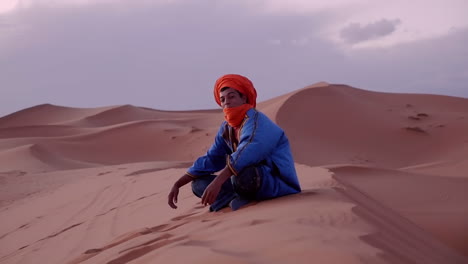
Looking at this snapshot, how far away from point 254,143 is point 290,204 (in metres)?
0.46

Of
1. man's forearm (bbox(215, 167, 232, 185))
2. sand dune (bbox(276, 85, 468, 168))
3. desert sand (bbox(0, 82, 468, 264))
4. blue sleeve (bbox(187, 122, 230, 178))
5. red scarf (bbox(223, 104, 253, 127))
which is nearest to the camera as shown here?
desert sand (bbox(0, 82, 468, 264))

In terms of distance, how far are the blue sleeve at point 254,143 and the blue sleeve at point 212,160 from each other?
514 mm

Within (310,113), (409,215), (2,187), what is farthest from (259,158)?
(310,113)

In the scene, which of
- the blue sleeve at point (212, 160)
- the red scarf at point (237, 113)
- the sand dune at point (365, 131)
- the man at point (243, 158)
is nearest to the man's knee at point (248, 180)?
the man at point (243, 158)

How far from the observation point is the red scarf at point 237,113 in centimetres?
356

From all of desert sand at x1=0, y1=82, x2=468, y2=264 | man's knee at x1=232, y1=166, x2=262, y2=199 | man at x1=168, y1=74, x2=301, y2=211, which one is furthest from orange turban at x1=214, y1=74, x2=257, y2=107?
desert sand at x1=0, y1=82, x2=468, y2=264

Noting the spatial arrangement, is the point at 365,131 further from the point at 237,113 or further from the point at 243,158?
the point at 243,158

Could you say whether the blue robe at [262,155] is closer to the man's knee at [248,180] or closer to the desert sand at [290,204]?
the man's knee at [248,180]

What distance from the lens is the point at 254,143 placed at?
131 inches

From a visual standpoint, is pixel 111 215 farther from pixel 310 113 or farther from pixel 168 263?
pixel 310 113

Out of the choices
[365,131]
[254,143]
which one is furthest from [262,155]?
[365,131]

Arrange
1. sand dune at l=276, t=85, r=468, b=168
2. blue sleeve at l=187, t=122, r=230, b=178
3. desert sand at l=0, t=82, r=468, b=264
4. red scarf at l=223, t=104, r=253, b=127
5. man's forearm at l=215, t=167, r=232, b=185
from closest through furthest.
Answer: desert sand at l=0, t=82, r=468, b=264
man's forearm at l=215, t=167, r=232, b=185
red scarf at l=223, t=104, r=253, b=127
blue sleeve at l=187, t=122, r=230, b=178
sand dune at l=276, t=85, r=468, b=168

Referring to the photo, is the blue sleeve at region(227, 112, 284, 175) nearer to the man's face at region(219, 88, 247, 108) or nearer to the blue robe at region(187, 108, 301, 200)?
the blue robe at region(187, 108, 301, 200)

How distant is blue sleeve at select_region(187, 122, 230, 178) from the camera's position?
3.91 m
